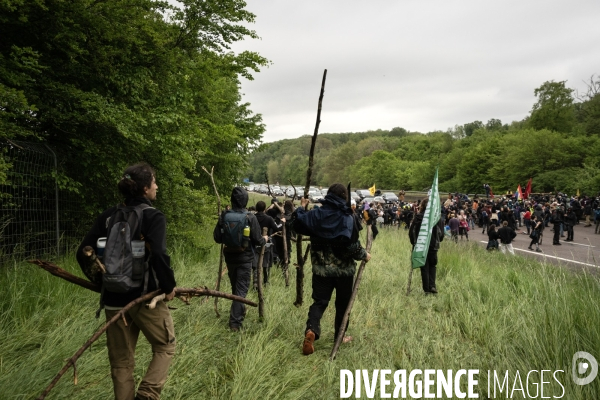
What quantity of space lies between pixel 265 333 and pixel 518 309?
3.27 meters

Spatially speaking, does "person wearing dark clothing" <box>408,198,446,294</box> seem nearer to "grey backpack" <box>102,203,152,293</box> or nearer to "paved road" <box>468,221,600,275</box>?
"grey backpack" <box>102,203,152,293</box>

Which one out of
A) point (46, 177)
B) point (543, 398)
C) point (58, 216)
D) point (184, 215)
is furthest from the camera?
point (184, 215)

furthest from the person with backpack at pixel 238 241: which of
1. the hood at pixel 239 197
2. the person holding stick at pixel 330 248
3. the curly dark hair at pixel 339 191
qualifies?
the curly dark hair at pixel 339 191

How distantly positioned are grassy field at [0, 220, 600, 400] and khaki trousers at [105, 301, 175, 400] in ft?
1.53

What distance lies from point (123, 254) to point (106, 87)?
5075 mm

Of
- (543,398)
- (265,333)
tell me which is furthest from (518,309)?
(265,333)

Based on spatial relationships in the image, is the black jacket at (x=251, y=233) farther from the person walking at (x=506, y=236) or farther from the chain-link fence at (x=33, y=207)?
the person walking at (x=506, y=236)

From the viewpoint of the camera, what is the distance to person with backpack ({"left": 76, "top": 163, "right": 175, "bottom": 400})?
2.45m

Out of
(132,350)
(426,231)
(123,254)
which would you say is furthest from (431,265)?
(123,254)

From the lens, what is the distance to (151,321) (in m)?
2.67

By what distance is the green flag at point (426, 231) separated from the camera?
6.67 metres

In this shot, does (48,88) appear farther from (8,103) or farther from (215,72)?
(215,72)

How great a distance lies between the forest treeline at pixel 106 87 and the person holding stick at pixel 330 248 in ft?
10.9

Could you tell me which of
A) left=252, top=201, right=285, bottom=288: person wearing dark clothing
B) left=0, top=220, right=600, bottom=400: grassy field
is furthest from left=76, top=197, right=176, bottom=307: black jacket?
left=252, top=201, right=285, bottom=288: person wearing dark clothing
